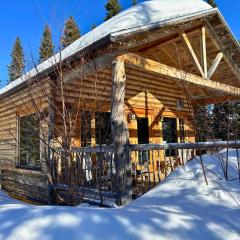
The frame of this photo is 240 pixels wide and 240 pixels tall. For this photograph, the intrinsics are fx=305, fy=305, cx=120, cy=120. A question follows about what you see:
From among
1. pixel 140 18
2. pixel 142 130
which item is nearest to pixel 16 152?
pixel 142 130

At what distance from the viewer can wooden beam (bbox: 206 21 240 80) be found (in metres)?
8.48

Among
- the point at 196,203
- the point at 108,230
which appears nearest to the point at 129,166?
A: the point at 196,203

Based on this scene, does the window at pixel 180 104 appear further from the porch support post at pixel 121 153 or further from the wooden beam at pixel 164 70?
the porch support post at pixel 121 153

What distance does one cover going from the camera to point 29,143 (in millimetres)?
9305

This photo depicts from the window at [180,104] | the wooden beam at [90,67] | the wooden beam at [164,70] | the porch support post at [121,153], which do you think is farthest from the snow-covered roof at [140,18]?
the window at [180,104]

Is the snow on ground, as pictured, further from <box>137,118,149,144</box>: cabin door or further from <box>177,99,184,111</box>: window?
<box>177,99,184,111</box>: window

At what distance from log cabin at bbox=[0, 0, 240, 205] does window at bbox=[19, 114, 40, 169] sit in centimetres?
3

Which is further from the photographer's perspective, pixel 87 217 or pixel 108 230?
pixel 87 217

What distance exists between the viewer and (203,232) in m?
2.51

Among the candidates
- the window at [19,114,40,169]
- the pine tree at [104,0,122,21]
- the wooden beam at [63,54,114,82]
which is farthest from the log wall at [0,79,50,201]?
the pine tree at [104,0,122,21]

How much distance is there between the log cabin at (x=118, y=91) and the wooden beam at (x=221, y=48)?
0.03 meters

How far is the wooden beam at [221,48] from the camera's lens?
8.48m

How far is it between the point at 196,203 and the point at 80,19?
405 cm

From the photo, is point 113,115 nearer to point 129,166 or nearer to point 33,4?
point 129,166
